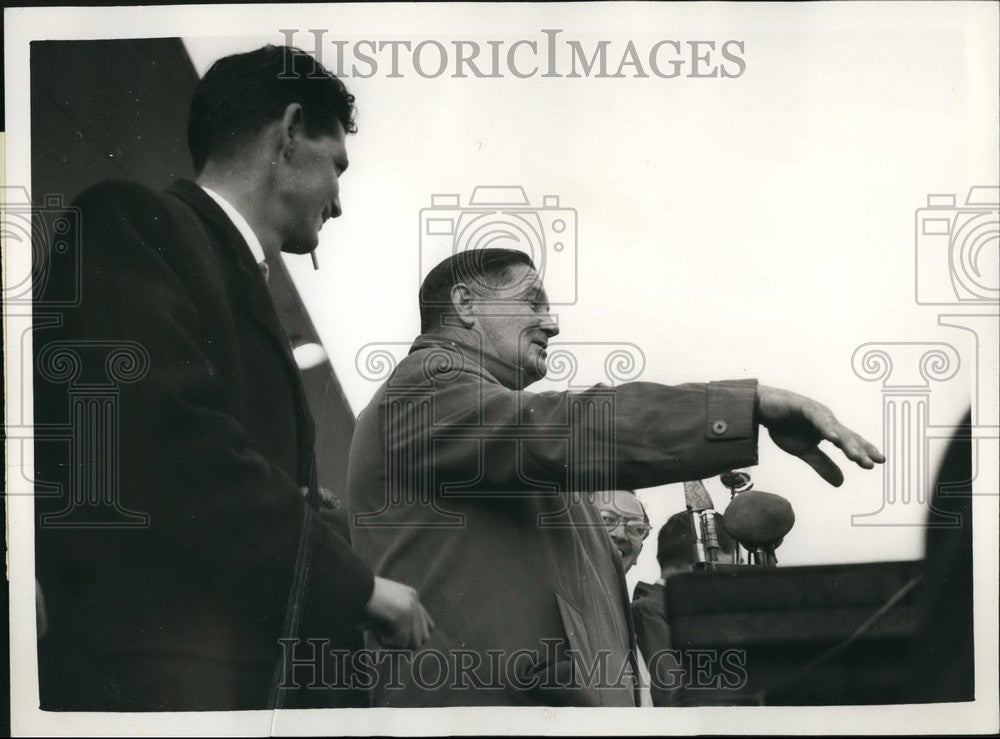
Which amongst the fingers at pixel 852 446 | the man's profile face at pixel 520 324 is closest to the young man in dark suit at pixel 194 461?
the man's profile face at pixel 520 324

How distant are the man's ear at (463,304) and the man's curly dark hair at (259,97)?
0.44 m

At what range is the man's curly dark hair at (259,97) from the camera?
299cm

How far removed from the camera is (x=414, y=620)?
289cm

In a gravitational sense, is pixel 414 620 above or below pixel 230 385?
below

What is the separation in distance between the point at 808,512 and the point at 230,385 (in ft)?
4.24

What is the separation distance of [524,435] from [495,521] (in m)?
0.20

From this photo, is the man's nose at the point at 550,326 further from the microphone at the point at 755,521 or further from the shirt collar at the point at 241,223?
the shirt collar at the point at 241,223

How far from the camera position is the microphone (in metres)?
2.95

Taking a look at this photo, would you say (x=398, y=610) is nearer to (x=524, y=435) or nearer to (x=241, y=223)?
(x=524, y=435)

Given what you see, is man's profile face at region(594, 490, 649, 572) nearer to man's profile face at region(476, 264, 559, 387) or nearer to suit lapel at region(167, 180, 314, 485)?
man's profile face at region(476, 264, 559, 387)

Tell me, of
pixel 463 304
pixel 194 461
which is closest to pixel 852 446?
pixel 463 304

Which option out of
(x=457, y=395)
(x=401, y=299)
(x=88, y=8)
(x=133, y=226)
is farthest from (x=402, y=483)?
(x=88, y=8)

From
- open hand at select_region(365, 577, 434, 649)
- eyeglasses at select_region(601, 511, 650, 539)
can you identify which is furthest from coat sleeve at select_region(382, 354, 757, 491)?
open hand at select_region(365, 577, 434, 649)

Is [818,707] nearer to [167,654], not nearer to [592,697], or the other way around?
[592,697]
